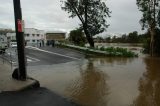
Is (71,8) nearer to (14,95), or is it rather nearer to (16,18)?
(16,18)

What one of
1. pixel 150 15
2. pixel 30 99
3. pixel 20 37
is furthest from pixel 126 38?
pixel 30 99

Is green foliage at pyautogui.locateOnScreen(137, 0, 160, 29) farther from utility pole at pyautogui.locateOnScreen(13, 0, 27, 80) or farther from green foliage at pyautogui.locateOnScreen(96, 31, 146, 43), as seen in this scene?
green foliage at pyautogui.locateOnScreen(96, 31, 146, 43)

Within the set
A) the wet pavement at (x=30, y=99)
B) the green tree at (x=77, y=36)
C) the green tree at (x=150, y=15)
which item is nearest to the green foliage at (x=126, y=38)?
the green tree at (x=77, y=36)

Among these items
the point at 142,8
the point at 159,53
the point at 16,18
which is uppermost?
the point at 142,8

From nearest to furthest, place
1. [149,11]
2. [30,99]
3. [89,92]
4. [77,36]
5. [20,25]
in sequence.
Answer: [30,99]
[89,92]
[20,25]
[149,11]
[77,36]

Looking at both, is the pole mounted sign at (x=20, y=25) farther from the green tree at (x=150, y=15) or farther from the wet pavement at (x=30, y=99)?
the green tree at (x=150, y=15)

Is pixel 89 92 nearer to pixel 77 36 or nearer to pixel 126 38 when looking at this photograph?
pixel 77 36

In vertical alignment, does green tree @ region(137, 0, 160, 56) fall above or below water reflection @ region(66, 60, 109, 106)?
above

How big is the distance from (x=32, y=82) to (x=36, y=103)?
306 cm

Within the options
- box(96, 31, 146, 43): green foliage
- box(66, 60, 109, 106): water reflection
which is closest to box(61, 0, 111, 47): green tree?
box(66, 60, 109, 106): water reflection

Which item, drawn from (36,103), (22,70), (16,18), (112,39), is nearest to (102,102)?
(36,103)

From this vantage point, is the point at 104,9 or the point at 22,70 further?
the point at 104,9

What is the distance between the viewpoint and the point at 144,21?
37.3 meters

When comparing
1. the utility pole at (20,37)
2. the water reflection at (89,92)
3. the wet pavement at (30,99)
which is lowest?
the water reflection at (89,92)
